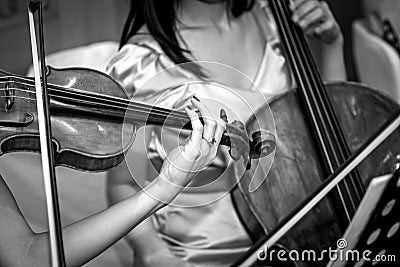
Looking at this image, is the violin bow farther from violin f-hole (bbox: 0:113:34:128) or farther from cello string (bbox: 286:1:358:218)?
cello string (bbox: 286:1:358:218)

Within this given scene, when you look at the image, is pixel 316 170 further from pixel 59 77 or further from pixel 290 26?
pixel 59 77

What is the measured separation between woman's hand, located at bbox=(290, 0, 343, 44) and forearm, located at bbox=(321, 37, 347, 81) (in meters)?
0.01

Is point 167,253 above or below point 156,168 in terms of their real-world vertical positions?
below

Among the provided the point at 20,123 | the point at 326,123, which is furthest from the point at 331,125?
the point at 20,123

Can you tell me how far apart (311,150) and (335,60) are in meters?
0.23

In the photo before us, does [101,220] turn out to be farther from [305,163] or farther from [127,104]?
[305,163]

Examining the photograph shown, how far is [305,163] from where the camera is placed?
2.83ft

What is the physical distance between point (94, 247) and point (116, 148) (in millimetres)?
99

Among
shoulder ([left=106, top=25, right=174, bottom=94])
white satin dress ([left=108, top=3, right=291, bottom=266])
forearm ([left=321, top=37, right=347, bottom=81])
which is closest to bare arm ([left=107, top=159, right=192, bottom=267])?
white satin dress ([left=108, top=3, right=291, bottom=266])

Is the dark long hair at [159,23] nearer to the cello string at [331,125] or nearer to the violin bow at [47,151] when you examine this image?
the cello string at [331,125]

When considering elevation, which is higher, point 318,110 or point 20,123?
point 20,123

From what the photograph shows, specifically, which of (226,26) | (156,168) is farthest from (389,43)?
(156,168)

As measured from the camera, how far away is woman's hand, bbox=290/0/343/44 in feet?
2.99

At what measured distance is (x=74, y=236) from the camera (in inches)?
26.0
